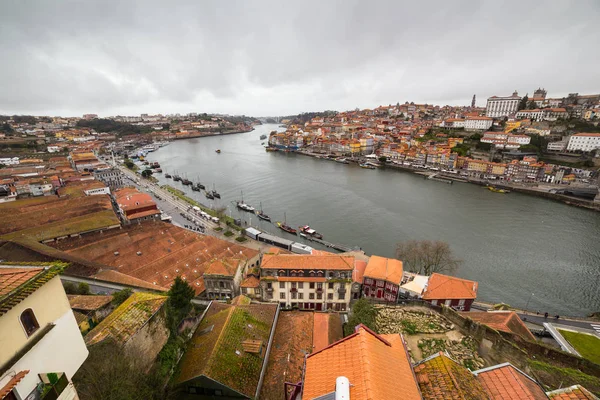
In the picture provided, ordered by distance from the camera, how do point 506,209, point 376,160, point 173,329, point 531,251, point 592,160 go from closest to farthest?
point 173,329 → point 531,251 → point 506,209 → point 592,160 → point 376,160

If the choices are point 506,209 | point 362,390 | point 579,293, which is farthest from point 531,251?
point 362,390

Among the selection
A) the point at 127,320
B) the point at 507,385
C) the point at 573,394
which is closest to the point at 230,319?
the point at 127,320

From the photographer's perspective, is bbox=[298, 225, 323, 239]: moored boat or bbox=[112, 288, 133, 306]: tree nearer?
bbox=[112, 288, 133, 306]: tree

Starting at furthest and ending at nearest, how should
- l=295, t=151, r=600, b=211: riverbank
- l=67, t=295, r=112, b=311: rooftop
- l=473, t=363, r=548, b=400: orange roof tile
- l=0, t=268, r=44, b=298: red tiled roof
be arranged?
l=295, t=151, r=600, b=211: riverbank, l=67, t=295, r=112, b=311: rooftop, l=473, t=363, r=548, b=400: orange roof tile, l=0, t=268, r=44, b=298: red tiled roof

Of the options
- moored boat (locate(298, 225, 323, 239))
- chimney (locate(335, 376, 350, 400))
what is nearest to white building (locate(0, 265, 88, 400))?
chimney (locate(335, 376, 350, 400))

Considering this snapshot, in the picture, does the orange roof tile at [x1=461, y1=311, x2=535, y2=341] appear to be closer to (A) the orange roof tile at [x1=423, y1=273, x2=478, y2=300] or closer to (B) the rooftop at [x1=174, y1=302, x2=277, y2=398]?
(A) the orange roof tile at [x1=423, y1=273, x2=478, y2=300]

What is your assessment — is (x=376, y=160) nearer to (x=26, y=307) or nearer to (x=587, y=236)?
(x=587, y=236)

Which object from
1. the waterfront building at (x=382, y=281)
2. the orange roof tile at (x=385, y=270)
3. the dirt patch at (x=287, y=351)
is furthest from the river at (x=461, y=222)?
the dirt patch at (x=287, y=351)
